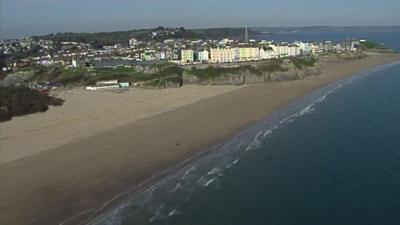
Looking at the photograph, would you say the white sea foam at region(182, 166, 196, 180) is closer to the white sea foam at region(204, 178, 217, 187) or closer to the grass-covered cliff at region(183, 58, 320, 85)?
the white sea foam at region(204, 178, 217, 187)

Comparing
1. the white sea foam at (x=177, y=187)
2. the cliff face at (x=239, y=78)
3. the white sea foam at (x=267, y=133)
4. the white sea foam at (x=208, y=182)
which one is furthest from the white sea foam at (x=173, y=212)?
the cliff face at (x=239, y=78)

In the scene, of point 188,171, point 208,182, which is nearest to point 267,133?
point 188,171

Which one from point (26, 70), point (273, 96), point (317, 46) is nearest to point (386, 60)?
point (317, 46)

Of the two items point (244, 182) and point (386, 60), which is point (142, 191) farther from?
point (386, 60)

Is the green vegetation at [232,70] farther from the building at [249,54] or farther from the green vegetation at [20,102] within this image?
the green vegetation at [20,102]

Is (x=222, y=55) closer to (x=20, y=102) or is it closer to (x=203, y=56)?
(x=203, y=56)
